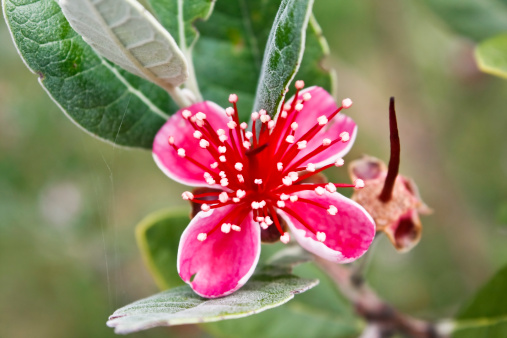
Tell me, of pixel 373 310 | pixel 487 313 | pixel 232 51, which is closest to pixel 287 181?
pixel 232 51

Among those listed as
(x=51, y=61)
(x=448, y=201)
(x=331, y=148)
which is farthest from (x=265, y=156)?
(x=448, y=201)

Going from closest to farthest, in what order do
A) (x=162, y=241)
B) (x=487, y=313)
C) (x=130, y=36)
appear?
(x=130, y=36) < (x=487, y=313) < (x=162, y=241)

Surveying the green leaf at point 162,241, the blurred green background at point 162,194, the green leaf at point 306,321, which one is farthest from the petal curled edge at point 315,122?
the blurred green background at point 162,194

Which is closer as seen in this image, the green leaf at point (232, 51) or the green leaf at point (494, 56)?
the green leaf at point (494, 56)

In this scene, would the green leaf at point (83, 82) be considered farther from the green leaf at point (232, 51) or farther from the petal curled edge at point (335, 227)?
the petal curled edge at point (335, 227)

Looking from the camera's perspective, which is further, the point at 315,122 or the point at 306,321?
the point at 306,321

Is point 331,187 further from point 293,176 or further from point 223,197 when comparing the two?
point 223,197
